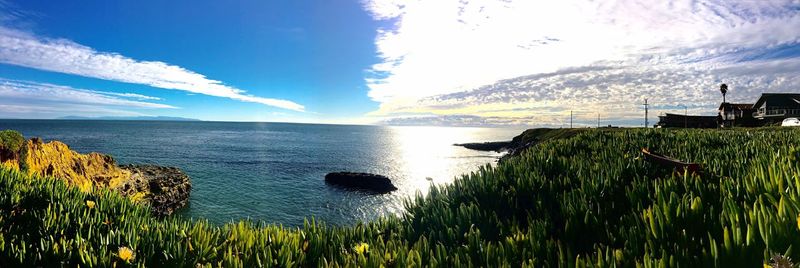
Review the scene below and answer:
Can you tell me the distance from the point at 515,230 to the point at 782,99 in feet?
349

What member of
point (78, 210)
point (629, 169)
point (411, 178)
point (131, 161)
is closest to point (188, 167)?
point (131, 161)

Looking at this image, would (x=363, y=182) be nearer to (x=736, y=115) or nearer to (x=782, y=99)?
(x=736, y=115)

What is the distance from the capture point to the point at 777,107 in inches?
3063

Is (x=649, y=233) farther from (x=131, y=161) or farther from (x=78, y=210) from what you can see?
(x=131, y=161)

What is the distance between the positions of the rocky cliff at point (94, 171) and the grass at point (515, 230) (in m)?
14.8

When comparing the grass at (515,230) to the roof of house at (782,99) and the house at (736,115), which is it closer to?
the house at (736,115)

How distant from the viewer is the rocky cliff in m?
22.4

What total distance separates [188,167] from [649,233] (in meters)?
70.9

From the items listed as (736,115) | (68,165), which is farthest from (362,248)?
(736,115)

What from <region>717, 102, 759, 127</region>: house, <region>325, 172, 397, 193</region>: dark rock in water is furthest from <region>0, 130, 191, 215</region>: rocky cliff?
<region>717, 102, 759, 127</region>: house

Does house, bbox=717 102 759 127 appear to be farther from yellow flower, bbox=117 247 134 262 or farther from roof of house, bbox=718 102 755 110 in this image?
yellow flower, bbox=117 247 134 262

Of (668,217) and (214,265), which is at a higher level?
(668,217)

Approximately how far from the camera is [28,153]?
2353 centimetres

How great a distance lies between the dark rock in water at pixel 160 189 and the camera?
34344 mm
